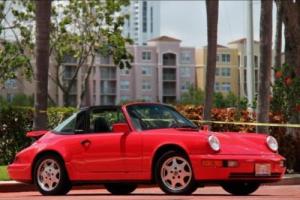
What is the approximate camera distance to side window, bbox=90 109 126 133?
12961 millimetres

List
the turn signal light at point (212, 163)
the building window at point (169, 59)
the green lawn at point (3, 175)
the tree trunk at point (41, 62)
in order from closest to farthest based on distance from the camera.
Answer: the turn signal light at point (212, 163) → the green lawn at point (3, 175) → the tree trunk at point (41, 62) → the building window at point (169, 59)

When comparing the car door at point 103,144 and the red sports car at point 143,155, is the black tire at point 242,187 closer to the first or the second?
Result: the red sports car at point 143,155

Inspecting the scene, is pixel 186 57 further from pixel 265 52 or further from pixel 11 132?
pixel 265 52

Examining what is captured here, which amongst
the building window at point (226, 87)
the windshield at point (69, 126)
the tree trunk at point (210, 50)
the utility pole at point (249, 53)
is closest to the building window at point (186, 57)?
the building window at point (226, 87)

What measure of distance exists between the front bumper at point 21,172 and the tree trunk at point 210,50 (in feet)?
29.7

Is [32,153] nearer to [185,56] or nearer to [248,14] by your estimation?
[248,14]

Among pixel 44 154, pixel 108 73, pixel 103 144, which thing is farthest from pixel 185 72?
pixel 103 144

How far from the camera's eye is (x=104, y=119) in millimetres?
13078

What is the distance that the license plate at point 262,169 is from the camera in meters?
11.9

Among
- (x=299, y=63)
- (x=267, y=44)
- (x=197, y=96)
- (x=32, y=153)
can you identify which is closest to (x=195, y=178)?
(x=32, y=153)

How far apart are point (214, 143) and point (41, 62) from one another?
8848mm

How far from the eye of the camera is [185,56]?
479 ft

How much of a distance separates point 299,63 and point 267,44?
1.87 metres

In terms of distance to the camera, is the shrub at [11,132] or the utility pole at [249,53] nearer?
the shrub at [11,132]
